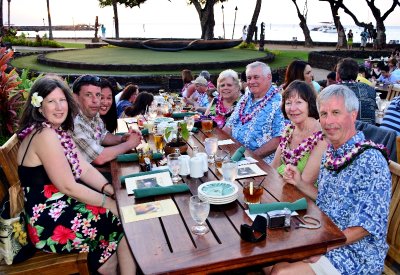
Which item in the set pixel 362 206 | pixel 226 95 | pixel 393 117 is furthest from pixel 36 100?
pixel 393 117

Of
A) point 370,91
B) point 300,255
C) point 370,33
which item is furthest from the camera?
point 370,33

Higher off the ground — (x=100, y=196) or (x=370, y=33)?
(x=370, y=33)

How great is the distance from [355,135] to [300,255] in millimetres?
842

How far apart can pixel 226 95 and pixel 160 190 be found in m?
2.64

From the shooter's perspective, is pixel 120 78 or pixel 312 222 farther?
pixel 120 78

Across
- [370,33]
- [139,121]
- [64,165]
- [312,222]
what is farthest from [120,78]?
[370,33]

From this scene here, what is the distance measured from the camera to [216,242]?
192 cm

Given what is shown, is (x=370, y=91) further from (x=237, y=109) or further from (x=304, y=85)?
(x=304, y=85)

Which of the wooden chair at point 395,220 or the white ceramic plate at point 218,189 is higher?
the white ceramic plate at point 218,189

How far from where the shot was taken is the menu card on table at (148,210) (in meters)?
2.17

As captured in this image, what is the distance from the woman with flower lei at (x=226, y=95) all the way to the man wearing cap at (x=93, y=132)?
1525 mm

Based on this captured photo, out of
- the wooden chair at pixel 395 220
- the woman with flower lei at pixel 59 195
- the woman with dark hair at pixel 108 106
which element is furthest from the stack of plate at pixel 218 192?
the woman with dark hair at pixel 108 106

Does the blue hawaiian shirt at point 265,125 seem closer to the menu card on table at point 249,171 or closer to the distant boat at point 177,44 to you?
the menu card on table at point 249,171

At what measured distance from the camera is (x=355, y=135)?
7.62ft
